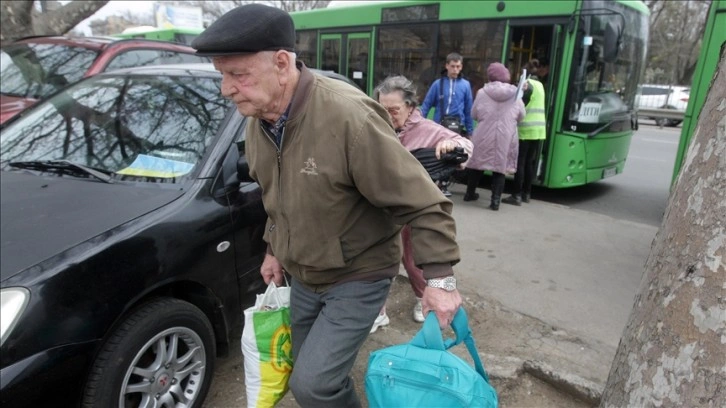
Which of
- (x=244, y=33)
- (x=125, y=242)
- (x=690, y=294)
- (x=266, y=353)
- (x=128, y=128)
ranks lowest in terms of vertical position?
(x=266, y=353)

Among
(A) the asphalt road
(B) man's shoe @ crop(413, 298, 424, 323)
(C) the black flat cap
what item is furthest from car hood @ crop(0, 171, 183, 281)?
(A) the asphalt road

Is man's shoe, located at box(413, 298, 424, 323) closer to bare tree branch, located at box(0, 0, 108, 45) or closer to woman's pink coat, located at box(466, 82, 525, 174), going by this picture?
woman's pink coat, located at box(466, 82, 525, 174)

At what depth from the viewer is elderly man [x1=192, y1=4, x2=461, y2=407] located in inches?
64.2

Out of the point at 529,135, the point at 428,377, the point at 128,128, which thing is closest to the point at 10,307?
the point at 128,128

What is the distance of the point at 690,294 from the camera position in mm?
1296

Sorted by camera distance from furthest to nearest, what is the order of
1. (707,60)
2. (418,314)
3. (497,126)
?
(497,126), (707,60), (418,314)

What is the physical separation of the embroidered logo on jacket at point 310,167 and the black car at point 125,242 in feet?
3.08

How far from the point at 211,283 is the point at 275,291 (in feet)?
1.67

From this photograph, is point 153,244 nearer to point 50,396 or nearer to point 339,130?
point 50,396

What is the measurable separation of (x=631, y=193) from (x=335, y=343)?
7799 millimetres

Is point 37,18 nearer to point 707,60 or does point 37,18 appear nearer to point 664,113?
point 707,60

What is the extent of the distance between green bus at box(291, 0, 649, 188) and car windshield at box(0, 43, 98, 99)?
185 inches

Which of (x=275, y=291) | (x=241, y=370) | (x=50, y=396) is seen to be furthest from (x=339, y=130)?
(x=241, y=370)

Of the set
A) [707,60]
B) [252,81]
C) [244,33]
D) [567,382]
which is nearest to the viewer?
[244,33]
